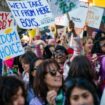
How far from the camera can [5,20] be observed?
7566mm

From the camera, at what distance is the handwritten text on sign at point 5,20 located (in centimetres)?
745

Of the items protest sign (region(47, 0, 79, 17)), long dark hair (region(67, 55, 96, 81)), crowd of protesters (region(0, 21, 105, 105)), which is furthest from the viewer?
protest sign (region(47, 0, 79, 17))

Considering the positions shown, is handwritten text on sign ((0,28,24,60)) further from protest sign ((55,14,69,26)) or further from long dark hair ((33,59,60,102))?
protest sign ((55,14,69,26))

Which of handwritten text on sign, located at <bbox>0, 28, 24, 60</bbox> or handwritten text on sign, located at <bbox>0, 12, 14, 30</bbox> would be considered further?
handwritten text on sign, located at <bbox>0, 12, 14, 30</bbox>

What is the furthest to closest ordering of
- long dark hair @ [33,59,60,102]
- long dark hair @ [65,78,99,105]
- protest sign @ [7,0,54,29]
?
1. protest sign @ [7,0,54,29]
2. long dark hair @ [33,59,60,102]
3. long dark hair @ [65,78,99,105]

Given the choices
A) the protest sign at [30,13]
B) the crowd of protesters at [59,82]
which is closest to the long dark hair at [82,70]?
the crowd of protesters at [59,82]

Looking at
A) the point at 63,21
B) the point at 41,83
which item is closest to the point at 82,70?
the point at 41,83

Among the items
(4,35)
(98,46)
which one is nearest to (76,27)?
(98,46)

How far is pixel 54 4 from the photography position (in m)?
8.86

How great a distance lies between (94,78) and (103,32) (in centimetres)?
543

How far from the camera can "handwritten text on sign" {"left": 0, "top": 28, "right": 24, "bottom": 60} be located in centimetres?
710

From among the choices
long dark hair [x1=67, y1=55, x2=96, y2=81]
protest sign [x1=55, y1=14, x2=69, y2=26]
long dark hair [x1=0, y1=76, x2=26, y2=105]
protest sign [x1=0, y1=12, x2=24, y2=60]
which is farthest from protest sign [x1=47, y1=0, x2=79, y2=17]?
long dark hair [x1=0, y1=76, x2=26, y2=105]

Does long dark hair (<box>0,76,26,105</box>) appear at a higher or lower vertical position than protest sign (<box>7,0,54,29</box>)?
higher

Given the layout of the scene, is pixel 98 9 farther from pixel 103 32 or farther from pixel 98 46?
pixel 98 46
